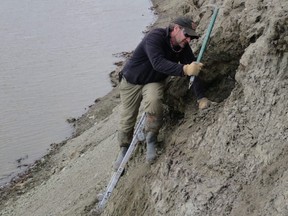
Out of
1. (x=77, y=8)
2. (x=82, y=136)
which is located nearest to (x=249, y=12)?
(x=82, y=136)

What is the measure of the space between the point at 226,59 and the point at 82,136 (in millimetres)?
11207

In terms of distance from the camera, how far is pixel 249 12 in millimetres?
6410

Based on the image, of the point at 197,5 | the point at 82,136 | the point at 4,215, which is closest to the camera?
the point at 197,5

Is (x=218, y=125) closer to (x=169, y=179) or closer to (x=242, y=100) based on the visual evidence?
(x=242, y=100)

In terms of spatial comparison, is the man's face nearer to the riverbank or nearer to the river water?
the riverbank

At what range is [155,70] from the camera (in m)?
6.77

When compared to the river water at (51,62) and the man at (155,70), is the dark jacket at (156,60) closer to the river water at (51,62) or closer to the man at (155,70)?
the man at (155,70)

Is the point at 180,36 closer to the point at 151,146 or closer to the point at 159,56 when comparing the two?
the point at 159,56

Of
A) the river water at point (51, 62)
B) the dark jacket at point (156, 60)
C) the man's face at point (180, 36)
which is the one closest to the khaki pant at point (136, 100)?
the dark jacket at point (156, 60)

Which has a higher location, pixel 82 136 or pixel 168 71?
pixel 168 71

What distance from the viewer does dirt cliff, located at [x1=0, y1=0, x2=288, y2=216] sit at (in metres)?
5.23

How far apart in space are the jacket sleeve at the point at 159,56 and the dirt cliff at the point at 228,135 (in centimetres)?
80

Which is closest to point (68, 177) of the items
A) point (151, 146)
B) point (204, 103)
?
point (151, 146)

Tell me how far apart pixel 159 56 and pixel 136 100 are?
1204mm
